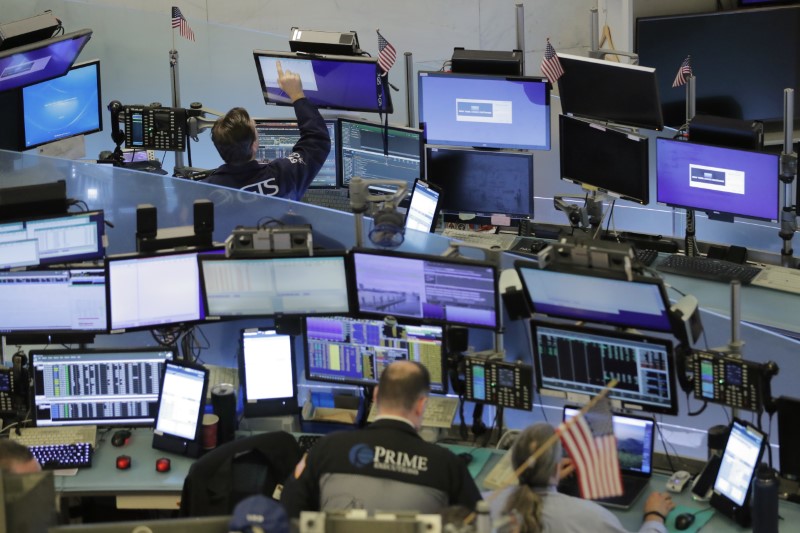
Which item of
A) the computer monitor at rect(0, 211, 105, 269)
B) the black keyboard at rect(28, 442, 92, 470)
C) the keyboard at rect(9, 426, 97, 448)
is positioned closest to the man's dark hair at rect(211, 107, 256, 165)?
the computer monitor at rect(0, 211, 105, 269)

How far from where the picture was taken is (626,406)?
463cm

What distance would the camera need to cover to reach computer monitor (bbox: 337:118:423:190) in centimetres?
707

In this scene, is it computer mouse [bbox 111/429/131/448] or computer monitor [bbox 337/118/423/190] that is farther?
computer monitor [bbox 337/118/423/190]

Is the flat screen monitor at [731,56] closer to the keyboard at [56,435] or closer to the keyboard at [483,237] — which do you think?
the keyboard at [483,237]

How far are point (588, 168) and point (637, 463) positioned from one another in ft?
8.04

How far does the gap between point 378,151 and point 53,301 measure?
255cm

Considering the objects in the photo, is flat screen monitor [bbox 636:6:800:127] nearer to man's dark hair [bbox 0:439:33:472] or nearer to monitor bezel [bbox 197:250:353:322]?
monitor bezel [bbox 197:250:353:322]

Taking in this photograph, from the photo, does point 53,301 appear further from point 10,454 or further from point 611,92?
point 611,92

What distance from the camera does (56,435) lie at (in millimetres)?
5121

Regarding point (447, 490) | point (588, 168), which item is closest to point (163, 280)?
point (447, 490)

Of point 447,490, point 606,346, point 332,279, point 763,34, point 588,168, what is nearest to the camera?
point 447,490

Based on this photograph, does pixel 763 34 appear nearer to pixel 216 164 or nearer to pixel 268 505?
pixel 216 164

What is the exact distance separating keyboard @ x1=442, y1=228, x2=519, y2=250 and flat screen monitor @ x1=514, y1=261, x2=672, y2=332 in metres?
2.09

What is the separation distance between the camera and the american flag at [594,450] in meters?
3.78
